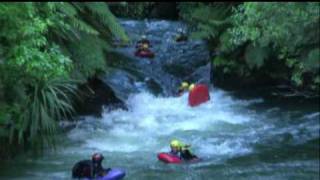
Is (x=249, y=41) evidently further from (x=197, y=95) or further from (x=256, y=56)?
(x=197, y=95)

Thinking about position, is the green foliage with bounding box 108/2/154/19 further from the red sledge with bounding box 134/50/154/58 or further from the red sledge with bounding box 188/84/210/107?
the red sledge with bounding box 188/84/210/107

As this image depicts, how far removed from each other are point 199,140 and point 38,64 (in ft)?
15.2

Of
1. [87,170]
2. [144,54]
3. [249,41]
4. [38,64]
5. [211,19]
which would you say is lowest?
[144,54]

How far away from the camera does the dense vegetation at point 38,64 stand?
8789 mm

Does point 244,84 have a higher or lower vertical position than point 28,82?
lower

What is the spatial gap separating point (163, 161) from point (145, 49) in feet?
24.2

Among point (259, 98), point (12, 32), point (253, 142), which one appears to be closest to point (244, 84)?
point (259, 98)

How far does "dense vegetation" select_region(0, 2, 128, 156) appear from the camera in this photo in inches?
346

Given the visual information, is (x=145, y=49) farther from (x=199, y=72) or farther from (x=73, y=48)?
(x=73, y=48)

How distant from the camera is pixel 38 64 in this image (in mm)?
9016

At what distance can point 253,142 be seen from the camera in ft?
41.3

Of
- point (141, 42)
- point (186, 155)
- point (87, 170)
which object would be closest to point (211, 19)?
point (141, 42)

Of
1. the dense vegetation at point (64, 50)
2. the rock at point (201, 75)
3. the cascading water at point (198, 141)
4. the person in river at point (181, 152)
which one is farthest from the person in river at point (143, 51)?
the person in river at point (181, 152)

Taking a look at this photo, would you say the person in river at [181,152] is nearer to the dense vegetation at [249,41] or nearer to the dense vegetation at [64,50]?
the dense vegetation at [64,50]
